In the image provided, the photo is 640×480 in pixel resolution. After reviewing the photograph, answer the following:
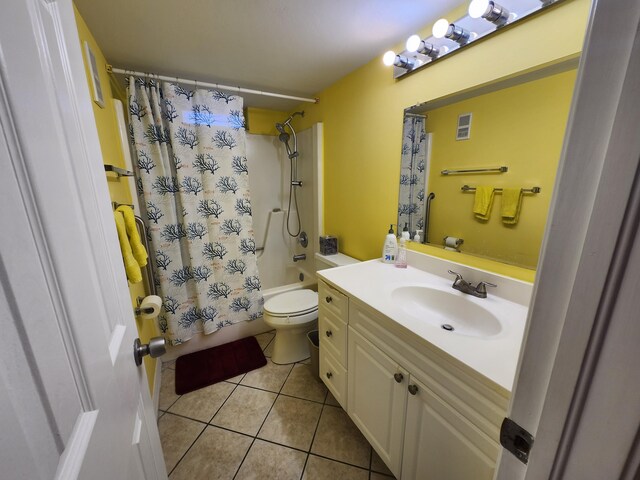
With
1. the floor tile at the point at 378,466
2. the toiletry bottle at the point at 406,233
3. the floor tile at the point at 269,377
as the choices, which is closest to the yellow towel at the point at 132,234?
the floor tile at the point at 269,377

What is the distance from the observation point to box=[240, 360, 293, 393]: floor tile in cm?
176

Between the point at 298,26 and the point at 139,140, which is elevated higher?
the point at 298,26

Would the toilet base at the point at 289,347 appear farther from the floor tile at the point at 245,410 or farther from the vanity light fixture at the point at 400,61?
the vanity light fixture at the point at 400,61

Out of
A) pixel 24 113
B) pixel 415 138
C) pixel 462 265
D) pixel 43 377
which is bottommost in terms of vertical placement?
pixel 462 265

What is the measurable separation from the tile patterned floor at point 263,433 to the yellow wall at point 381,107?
3.53ft

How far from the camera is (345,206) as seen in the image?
6.62 feet

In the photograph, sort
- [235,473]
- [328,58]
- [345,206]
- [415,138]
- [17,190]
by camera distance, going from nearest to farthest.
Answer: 1. [17,190]
2. [235,473]
3. [415,138]
4. [328,58]
5. [345,206]

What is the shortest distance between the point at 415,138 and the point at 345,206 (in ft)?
2.44

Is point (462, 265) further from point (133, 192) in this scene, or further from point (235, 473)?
point (133, 192)

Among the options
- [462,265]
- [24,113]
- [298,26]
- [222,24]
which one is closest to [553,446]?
[24,113]

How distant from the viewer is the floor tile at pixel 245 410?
1479 mm

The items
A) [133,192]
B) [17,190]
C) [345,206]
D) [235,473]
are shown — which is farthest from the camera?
[345,206]

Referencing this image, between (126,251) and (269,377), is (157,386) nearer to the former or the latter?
(269,377)

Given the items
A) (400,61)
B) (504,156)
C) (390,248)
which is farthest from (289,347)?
(400,61)
